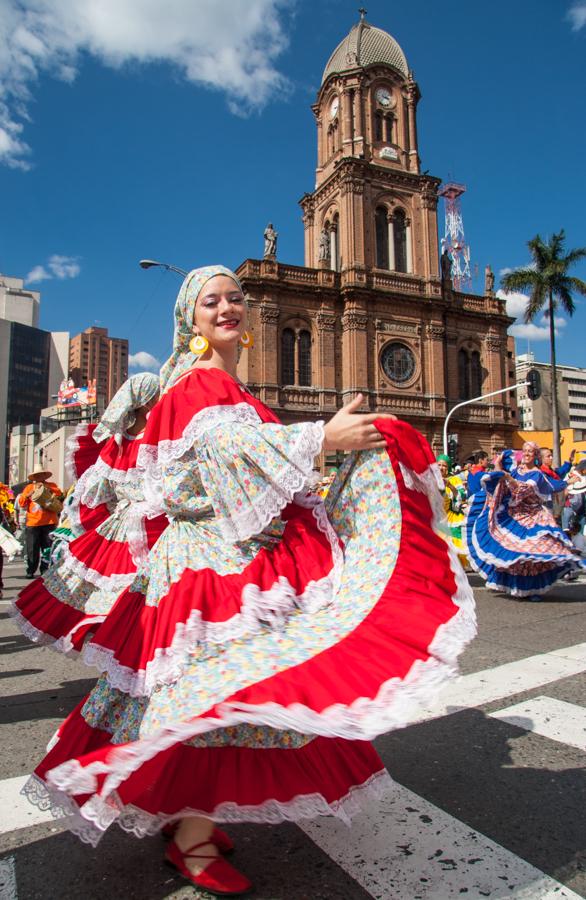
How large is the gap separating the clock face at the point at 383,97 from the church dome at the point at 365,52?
1.56 meters

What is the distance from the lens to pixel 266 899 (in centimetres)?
183

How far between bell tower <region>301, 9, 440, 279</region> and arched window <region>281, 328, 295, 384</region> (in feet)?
16.9

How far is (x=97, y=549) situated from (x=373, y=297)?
32.7m

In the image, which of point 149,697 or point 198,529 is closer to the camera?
point 149,697

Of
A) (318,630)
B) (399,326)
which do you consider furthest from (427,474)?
(399,326)

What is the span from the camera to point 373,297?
3450 centimetres

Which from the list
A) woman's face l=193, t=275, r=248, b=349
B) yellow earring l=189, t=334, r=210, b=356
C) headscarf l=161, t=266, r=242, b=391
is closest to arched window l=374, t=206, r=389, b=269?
headscarf l=161, t=266, r=242, b=391

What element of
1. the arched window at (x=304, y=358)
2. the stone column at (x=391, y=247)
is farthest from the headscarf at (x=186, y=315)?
the stone column at (x=391, y=247)

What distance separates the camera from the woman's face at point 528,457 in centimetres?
810

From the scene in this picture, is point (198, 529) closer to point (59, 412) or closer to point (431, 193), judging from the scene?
point (431, 193)

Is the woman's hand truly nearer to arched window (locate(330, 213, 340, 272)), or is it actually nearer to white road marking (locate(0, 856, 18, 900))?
white road marking (locate(0, 856, 18, 900))

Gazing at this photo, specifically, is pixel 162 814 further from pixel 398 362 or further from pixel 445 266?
pixel 445 266

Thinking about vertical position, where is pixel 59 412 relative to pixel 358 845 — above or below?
above

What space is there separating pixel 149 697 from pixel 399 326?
115ft
